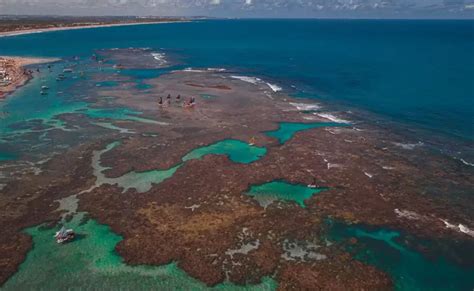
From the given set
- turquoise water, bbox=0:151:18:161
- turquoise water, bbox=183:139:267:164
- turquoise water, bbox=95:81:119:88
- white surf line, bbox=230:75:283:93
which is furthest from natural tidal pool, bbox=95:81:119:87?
turquoise water, bbox=183:139:267:164

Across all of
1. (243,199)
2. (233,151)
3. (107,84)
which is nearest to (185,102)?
(233,151)

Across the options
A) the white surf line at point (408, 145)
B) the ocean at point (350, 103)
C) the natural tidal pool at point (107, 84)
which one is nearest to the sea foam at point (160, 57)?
the ocean at point (350, 103)

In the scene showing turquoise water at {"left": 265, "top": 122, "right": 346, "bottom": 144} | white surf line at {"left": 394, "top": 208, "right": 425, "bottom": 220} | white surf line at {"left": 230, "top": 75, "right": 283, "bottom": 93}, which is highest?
white surf line at {"left": 230, "top": 75, "right": 283, "bottom": 93}

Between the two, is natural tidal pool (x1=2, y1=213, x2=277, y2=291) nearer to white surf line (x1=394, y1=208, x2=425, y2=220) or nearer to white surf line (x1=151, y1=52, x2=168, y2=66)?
white surf line (x1=394, y1=208, x2=425, y2=220)

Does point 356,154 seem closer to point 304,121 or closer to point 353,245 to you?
point 304,121

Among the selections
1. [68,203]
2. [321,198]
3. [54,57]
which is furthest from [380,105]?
[54,57]

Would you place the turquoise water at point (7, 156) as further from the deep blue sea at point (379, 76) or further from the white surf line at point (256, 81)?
the deep blue sea at point (379, 76)
